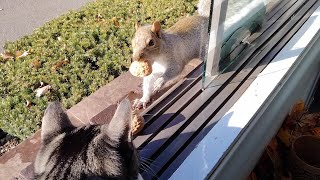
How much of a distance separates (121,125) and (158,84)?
118 centimetres

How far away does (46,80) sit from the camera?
251 cm

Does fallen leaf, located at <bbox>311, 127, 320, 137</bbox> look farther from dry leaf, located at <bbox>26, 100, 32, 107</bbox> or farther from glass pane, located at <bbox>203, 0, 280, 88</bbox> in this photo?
dry leaf, located at <bbox>26, 100, 32, 107</bbox>

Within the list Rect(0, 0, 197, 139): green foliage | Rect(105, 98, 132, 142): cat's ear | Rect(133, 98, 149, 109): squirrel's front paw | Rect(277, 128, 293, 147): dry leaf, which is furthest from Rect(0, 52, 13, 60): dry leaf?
Rect(105, 98, 132, 142): cat's ear

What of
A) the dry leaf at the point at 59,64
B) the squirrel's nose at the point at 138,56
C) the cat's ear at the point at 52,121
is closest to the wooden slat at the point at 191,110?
the cat's ear at the point at 52,121

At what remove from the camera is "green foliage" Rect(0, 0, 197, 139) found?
7.54ft

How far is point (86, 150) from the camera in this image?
915mm

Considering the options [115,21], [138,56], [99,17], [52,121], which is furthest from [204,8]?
[52,121]

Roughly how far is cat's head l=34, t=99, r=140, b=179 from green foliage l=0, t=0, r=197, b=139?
4.09 ft

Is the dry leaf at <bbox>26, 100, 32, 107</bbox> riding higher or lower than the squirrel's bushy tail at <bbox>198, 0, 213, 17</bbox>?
lower

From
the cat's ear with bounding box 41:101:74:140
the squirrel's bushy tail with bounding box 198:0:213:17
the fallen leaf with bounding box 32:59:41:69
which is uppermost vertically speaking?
the cat's ear with bounding box 41:101:74:140

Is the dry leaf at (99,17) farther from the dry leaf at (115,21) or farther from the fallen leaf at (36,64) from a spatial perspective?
the fallen leaf at (36,64)

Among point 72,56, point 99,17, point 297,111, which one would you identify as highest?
point 99,17

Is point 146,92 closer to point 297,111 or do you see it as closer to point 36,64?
point 297,111

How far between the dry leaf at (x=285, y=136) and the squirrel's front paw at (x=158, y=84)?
0.61 metres
